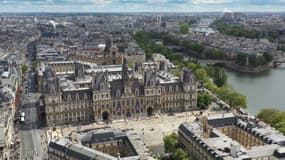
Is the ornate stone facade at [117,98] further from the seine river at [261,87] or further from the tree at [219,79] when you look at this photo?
the tree at [219,79]

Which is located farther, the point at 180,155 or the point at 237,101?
the point at 237,101

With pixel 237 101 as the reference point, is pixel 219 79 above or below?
above

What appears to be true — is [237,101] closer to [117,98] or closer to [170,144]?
[117,98]

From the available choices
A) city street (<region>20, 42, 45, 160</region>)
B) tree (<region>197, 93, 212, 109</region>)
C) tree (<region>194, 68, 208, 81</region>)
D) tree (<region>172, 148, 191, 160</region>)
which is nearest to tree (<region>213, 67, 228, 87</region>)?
tree (<region>194, 68, 208, 81</region>)

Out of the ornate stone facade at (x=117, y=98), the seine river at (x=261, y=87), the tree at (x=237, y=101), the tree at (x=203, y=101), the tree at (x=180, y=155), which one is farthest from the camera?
the seine river at (x=261, y=87)

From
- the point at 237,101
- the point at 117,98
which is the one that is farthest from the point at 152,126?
the point at 237,101

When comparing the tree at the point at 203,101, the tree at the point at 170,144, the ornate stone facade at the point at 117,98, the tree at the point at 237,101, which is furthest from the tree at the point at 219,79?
the tree at the point at 170,144

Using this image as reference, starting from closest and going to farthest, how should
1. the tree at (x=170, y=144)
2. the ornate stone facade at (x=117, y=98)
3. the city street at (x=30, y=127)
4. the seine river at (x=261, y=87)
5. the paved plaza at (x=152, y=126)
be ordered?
the tree at (x=170, y=144) → the city street at (x=30, y=127) → the paved plaza at (x=152, y=126) → the ornate stone facade at (x=117, y=98) → the seine river at (x=261, y=87)

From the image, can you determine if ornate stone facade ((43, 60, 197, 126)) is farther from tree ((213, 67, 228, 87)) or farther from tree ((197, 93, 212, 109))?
tree ((213, 67, 228, 87))

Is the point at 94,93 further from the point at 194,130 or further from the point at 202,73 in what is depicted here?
the point at 202,73
